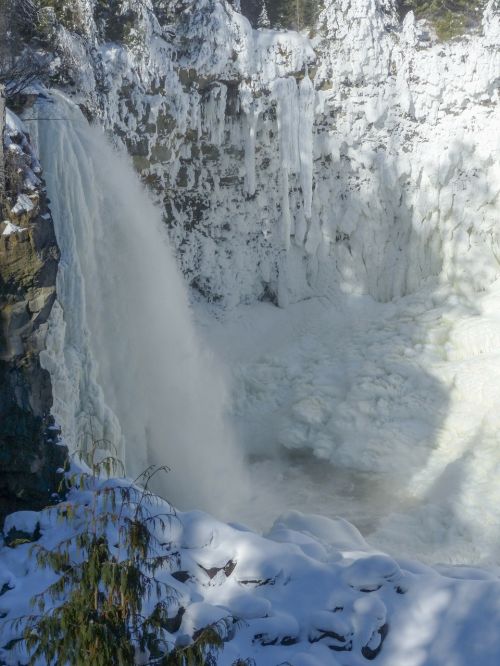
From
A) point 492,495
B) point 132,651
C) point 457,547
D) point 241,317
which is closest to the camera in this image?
point 132,651

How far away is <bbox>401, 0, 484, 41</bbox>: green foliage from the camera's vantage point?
49.4 ft

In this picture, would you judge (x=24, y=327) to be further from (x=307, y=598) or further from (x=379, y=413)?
(x=379, y=413)

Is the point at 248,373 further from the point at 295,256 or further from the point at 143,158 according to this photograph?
the point at 143,158

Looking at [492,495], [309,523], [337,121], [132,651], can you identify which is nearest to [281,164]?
[337,121]

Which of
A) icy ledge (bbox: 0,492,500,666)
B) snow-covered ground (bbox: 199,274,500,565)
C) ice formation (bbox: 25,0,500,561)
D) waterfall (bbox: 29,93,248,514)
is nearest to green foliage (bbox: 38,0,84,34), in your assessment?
ice formation (bbox: 25,0,500,561)

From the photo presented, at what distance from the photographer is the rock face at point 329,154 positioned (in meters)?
13.6

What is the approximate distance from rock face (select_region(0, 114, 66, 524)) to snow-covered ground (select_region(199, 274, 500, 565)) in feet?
13.7

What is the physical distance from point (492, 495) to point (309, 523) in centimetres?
396

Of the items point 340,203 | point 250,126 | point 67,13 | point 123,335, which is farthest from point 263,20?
point 123,335

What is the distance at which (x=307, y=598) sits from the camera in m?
6.20

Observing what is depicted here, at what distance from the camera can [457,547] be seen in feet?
32.6

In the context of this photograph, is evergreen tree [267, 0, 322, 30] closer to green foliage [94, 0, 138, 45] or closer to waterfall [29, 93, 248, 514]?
green foliage [94, 0, 138, 45]

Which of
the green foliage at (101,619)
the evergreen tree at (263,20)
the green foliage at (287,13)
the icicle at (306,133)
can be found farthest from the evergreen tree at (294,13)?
the green foliage at (101,619)

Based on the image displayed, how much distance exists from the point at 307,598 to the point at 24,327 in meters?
3.58
